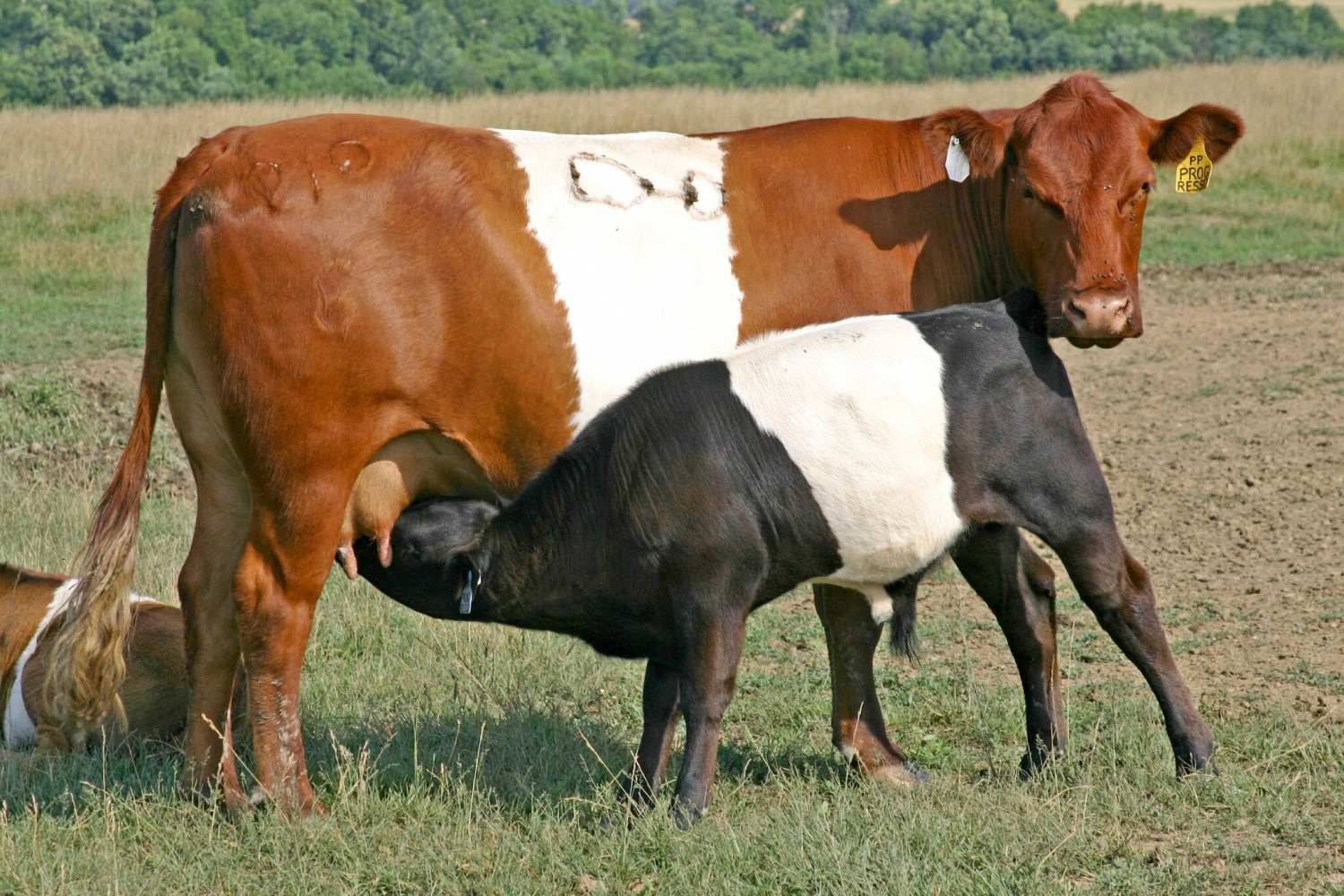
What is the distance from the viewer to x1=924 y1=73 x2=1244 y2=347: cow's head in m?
4.73

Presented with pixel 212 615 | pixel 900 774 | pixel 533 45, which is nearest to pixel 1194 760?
pixel 900 774

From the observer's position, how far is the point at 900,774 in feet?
16.7

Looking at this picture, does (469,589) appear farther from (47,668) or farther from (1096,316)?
(1096,316)

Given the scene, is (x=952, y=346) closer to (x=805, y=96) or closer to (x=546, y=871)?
(x=546, y=871)

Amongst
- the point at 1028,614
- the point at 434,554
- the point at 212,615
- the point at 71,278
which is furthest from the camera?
the point at 71,278

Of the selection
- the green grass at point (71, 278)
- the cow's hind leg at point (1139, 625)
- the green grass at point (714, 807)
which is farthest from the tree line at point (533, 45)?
the cow's hind leg at point (1139, 625)

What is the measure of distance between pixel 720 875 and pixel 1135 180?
2643mm

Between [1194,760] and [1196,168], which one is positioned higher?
[1196,168]

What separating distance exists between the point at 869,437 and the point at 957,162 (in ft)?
4.04

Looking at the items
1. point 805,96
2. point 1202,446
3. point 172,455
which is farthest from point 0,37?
point 1202,446

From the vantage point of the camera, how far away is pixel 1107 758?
192 inches

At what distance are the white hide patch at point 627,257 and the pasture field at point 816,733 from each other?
1392 mm

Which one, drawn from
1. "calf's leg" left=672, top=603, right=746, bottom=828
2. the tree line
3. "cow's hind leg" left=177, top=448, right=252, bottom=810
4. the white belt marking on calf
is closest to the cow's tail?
"cow's hind leg" left=177, top=448, right=252, bottom=810

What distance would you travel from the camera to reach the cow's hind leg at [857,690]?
5.14m
